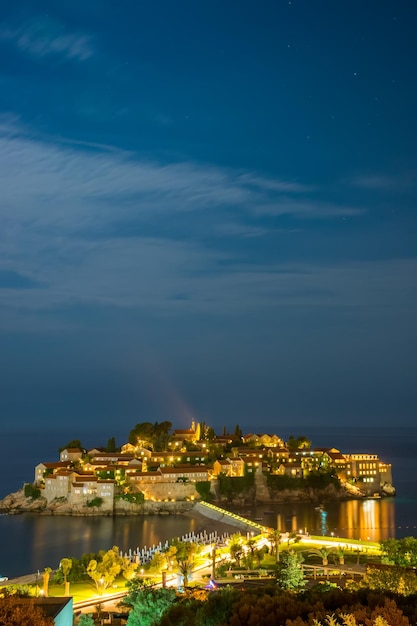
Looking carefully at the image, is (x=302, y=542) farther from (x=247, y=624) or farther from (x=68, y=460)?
(x=68, y=460)

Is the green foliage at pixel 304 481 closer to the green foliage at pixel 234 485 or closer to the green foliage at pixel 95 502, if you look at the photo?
the green foliage at pixel 234 485

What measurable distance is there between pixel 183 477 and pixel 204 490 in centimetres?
114

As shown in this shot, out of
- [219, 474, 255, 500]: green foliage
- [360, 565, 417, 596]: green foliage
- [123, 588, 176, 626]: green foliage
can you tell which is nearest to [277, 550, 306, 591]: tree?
[360, 565, 417, 596]: green foliage

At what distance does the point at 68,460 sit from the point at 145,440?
4928 millimetres

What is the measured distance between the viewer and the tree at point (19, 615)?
7031mm

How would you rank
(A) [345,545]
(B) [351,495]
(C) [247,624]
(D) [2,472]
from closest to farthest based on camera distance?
(C) [247,624] → (A) [345,545] → (B) [351,495] → (D) [2,472]

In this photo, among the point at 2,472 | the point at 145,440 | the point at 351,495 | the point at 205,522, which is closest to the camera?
the point at 205,522

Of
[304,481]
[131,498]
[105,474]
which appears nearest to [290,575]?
[131,498]

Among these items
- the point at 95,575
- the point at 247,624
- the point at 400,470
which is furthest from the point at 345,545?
the point at 400,470

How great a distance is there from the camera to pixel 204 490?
33.8 metres

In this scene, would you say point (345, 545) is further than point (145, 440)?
No

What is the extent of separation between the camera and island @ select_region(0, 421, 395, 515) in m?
32.0

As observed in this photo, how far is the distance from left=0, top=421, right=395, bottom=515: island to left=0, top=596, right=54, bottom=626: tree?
24.6m

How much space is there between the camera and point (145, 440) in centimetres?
4075
